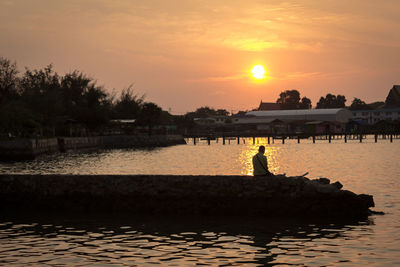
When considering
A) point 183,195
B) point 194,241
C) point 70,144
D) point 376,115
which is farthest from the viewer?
point 376,115

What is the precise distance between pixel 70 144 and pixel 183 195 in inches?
2488

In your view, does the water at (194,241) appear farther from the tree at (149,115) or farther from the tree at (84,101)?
the tree at (149,115)

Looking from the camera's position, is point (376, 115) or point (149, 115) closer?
point (149, 115)

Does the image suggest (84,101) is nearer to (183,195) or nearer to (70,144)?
(70,144)

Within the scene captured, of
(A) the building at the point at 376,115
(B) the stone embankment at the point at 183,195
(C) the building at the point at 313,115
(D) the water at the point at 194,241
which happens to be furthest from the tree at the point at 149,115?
(A) the building at the point at 376,115

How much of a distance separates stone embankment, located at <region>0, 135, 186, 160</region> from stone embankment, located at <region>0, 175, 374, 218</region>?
40607 millimetres

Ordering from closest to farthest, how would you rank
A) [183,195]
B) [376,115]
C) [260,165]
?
[260,165]
[183,195]
[376,115]

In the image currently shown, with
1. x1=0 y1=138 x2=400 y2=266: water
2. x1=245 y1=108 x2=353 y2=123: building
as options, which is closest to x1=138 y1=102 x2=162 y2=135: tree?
x1=245 y1=108 x2=353 y2=123: building

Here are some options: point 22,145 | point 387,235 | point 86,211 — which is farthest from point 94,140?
point 387,235

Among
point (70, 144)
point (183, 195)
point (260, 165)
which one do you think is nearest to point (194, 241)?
point (183, 195)

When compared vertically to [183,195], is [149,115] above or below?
above

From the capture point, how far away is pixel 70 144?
7938 cm

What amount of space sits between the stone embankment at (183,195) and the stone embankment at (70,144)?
40.6 metres

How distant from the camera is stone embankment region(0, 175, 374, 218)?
724 inches
